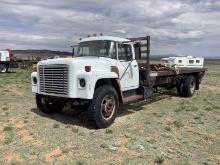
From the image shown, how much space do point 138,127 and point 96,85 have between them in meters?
1.75

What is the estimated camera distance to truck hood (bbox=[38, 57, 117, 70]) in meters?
9.62

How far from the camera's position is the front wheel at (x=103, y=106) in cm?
957

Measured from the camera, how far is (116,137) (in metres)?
9.02

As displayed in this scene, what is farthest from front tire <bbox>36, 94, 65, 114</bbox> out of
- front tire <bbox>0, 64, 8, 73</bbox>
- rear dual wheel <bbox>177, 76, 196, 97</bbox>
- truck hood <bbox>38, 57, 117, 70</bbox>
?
front tire <bbox>0, 64, 8, 73</bbox>

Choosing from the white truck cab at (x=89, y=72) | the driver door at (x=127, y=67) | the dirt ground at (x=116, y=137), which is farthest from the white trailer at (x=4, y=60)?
the driver door at (x=127, y=67)

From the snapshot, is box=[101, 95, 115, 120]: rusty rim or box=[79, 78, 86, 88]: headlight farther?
box=[101, 95, 115, 120]: rusty rim

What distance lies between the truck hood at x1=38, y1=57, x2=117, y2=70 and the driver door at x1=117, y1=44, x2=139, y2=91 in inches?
18.2

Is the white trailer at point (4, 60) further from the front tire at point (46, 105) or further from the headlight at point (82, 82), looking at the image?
the headlight at point (82, 82)

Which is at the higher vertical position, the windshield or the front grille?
the windshield

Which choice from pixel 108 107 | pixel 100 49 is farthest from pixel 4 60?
pixel 108 107

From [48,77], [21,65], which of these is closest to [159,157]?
[48,77]

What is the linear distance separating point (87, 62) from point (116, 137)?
7.70 ft

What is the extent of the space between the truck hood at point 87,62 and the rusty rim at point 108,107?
0.93m

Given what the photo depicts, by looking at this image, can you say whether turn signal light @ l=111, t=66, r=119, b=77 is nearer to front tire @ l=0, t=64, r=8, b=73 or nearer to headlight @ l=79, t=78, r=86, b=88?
headlight @ l=79, t=78, r=86, b=88
